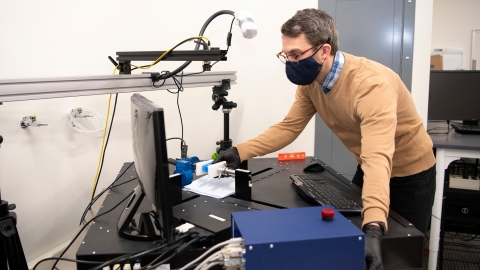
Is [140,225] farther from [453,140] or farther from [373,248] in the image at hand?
[453,140]

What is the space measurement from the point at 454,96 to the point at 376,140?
1.66 meters

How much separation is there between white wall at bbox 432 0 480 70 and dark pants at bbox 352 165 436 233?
2417 millimetres

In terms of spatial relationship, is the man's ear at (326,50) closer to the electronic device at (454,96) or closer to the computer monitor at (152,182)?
the computer monitor at (152,182)

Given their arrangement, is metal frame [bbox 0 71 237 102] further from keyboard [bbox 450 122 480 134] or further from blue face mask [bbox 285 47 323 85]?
keyboard [bbox 450 122 480 134]

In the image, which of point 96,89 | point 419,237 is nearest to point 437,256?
point 419,237

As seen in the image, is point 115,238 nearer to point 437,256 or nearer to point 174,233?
point 174,233

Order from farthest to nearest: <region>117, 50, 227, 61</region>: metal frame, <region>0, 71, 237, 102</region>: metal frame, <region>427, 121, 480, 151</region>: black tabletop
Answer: <region>427, 121, 480, 151</region>: black tabletop, <region>117, 50, 227, 61</region>: metal frame, <region>0, 71, 237, 102</region>: metal frame

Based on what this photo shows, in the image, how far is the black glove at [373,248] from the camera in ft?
2.34

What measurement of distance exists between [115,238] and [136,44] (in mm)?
1347

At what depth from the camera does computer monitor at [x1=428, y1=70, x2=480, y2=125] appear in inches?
87.9

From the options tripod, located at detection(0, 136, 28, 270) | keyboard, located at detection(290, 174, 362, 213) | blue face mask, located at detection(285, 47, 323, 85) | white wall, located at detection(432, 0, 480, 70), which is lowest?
tripod, located at detection(0, 136, 28, 270)

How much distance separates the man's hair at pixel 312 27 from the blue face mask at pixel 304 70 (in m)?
0.07

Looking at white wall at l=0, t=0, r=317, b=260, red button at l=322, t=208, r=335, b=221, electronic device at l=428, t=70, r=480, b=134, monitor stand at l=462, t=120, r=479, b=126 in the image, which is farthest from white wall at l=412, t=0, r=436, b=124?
red button at l=322, t=208, r=335, b=221

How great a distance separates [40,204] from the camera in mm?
1569
